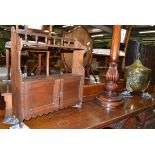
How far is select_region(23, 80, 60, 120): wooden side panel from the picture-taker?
119cm

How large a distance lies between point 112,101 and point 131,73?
1.76ft

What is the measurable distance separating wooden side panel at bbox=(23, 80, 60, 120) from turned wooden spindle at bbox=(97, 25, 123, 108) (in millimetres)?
616

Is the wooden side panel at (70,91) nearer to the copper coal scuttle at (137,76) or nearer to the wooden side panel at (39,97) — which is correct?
the wooden side panel at (39,97)

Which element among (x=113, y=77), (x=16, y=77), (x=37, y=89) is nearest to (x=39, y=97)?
(x=37, y=89)

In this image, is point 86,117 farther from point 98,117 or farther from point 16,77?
point 16,77

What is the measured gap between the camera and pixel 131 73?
2.08 metres

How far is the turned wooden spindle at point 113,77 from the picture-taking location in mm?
1729

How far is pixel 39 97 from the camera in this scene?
127 centimetres

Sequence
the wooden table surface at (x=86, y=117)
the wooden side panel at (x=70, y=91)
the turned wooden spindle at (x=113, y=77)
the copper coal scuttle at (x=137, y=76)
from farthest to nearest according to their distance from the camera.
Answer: the copper coal scuttle at (x=137, y=76) < the turned wooden spindle at (x=113, y=77) < the wooden side panel at (x=70, y=91) < the wooden table surface at (x=86, y=117)

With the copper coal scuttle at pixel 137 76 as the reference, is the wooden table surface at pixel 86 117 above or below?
below

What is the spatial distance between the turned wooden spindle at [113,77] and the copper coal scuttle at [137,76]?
1.34ft

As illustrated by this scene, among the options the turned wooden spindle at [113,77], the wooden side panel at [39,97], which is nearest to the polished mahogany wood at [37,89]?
the wooden side panel at [39,97]

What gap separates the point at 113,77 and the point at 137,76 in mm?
464
